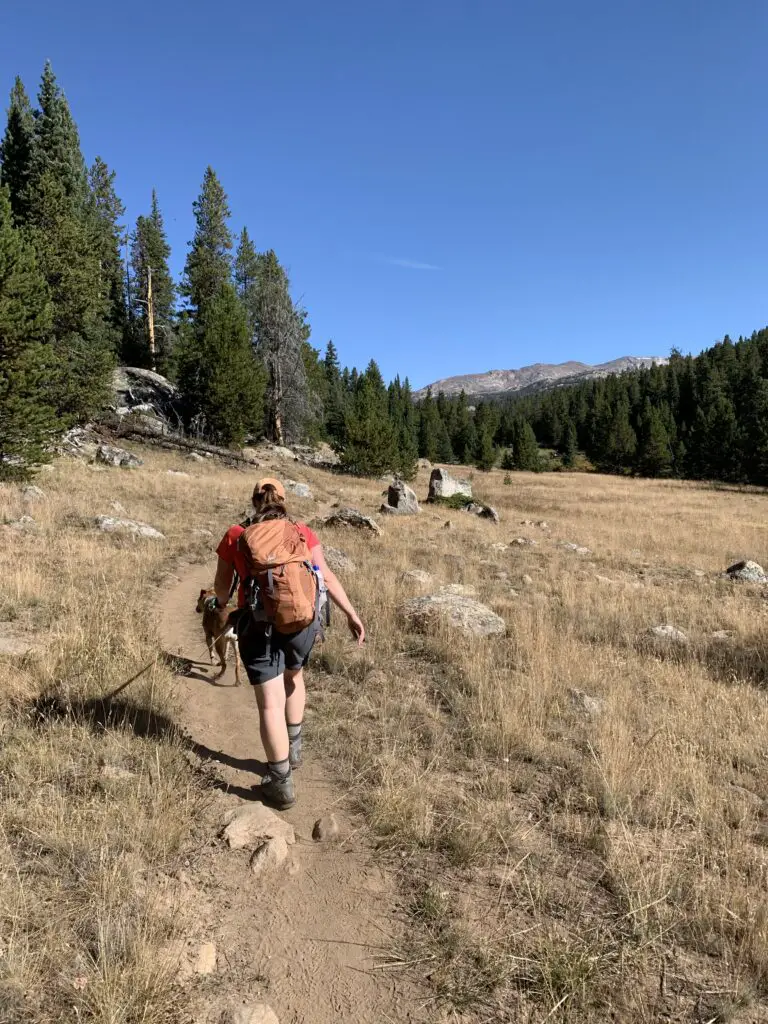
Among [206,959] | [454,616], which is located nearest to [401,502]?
[454,616]

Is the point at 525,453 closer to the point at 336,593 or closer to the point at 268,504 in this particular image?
the point at 336,593

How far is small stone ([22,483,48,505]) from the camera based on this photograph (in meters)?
12.4

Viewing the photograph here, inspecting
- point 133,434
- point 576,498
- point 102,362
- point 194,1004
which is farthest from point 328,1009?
point 576,498

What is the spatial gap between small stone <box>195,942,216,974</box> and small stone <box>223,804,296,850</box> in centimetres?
70

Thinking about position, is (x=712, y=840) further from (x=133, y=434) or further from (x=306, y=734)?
(x=133, y=434)

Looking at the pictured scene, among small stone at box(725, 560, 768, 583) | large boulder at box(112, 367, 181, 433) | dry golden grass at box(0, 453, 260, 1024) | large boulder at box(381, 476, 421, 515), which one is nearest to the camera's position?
dry golden grass at box(0, 453, 260, 1024)

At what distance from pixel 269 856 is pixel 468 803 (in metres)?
1.27

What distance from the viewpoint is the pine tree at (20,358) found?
12.9 m

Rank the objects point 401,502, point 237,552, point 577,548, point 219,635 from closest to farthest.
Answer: point 237,552, point 219,635, point 577,548, point 401,502

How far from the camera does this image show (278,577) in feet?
10.6

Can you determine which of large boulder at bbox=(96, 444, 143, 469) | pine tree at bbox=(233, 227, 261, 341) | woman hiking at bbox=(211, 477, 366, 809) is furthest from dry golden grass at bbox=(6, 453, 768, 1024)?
pine tree at bbox=(233, 227, 261, 341)

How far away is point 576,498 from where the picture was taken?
4172cm

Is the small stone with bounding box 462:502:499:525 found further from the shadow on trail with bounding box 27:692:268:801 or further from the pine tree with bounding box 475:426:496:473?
the pine tree with bounding box 475:426:496:473

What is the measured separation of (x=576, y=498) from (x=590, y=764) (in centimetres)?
4003
